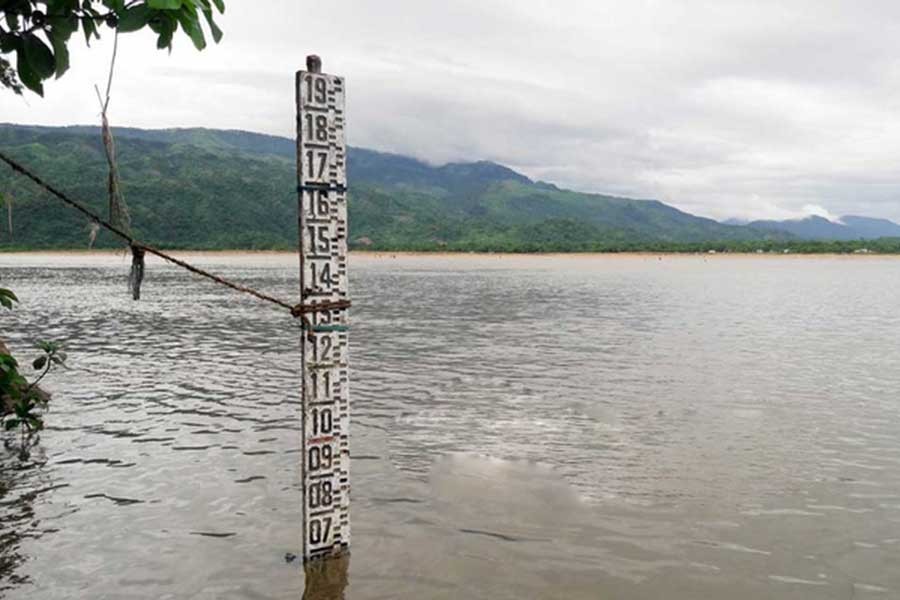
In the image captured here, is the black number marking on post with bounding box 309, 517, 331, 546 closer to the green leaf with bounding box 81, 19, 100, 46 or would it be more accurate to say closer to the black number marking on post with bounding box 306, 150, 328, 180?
the black number marking on post with bounding box 306, 150, 328, 180

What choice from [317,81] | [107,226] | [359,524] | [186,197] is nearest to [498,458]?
[359,524]

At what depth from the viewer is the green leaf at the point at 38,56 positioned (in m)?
3.38

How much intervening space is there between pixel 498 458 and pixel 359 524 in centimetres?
335

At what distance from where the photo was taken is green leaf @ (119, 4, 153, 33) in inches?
123

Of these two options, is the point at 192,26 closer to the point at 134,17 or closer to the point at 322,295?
the point at 134,17

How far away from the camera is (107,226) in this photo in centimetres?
488

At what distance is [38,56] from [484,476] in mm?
8179

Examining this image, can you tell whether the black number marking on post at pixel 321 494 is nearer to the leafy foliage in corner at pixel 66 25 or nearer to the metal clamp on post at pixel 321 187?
the metal clamp on post at pixel 321 187

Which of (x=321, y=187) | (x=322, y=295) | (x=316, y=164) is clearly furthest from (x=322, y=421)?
(x=316, y=164)

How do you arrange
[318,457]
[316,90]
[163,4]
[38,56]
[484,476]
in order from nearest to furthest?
[163,4] < [38,56] < [316,90] < [318,457] < [484,476]

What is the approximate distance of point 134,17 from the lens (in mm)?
3176

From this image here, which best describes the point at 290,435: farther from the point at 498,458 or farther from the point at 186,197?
the point at 186,197

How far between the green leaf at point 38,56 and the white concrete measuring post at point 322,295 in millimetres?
2971

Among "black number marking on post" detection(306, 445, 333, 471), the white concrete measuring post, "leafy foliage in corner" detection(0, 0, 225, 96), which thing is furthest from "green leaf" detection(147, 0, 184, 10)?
"black number marking on post" detection(306, 445, 333, 471)
